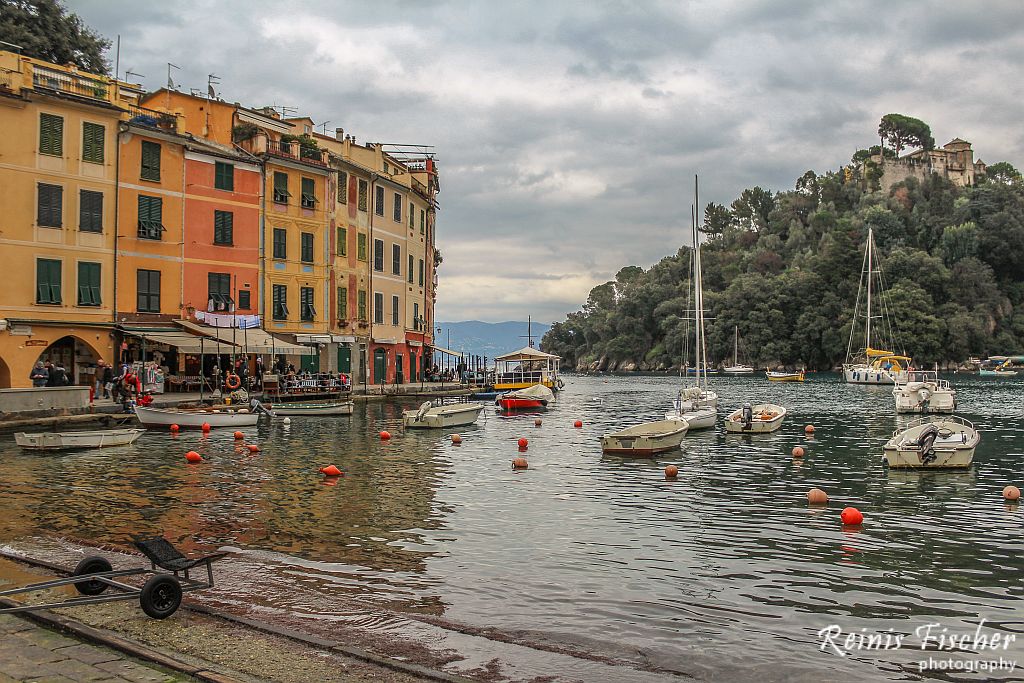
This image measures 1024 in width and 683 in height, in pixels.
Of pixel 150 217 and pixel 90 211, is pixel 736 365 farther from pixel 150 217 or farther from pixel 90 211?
pixel 90 211

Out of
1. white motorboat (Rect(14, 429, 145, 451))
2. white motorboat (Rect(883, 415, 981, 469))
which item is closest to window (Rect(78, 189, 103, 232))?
white motorboat (Rect(14, 429, 145, 451))

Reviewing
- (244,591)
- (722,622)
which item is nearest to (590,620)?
(722,622)

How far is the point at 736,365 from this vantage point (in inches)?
5856

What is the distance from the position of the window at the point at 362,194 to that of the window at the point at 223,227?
1210 centimetres

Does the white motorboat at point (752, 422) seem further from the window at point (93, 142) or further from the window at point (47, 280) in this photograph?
the window at point (93, 142)

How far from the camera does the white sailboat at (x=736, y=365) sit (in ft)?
475

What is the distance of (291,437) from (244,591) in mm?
23600

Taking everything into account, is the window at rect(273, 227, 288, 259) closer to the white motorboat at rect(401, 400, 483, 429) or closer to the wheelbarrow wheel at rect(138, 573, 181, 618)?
the white motorboat at rect(401, 400, 483, 429)

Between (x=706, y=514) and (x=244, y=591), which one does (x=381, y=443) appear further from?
(x=244, y=591)

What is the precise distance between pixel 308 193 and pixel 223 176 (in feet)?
Answer: 21.7

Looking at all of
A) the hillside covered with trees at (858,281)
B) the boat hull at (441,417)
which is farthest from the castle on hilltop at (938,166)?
the boat hull at (441,417)

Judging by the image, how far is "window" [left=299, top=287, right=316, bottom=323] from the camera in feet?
172

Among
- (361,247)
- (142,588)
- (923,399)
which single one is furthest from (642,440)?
(361,247)

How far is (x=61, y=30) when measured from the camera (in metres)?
51.0
